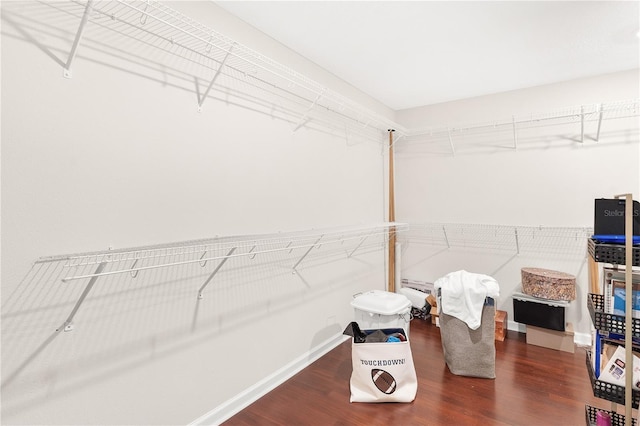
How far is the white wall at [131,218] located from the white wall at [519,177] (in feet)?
6.58

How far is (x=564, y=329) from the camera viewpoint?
9.44 feet

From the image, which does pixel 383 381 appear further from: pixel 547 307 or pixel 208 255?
pixel 547 307

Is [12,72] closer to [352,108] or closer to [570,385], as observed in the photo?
[352,108]

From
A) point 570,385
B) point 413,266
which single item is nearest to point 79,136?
point 570,385

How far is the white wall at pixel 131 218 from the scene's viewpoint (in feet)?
4.06

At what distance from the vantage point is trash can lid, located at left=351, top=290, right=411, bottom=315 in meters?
2.56

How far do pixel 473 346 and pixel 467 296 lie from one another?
38 cm

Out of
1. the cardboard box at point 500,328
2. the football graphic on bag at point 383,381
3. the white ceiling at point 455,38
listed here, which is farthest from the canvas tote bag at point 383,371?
the white ceiling at point 455,38

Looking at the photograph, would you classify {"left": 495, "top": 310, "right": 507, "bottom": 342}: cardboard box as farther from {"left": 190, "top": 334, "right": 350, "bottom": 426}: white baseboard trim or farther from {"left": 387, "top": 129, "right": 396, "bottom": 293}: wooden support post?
{"left": 190, "top": 334, "right": 350, "bottom": 426}: white baseboard trim

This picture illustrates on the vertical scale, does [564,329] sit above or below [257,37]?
below

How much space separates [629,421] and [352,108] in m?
2.56

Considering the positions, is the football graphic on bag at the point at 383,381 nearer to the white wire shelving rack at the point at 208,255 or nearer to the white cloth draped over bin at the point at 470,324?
the white cloth draped over bin at the point at 470,324

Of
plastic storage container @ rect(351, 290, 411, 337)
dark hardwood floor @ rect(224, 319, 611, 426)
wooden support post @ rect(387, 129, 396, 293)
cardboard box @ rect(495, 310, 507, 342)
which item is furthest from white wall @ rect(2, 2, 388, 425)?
cardboard box @ rect(495, 310, 507, 342)

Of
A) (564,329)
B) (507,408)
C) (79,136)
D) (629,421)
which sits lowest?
(507,408)
